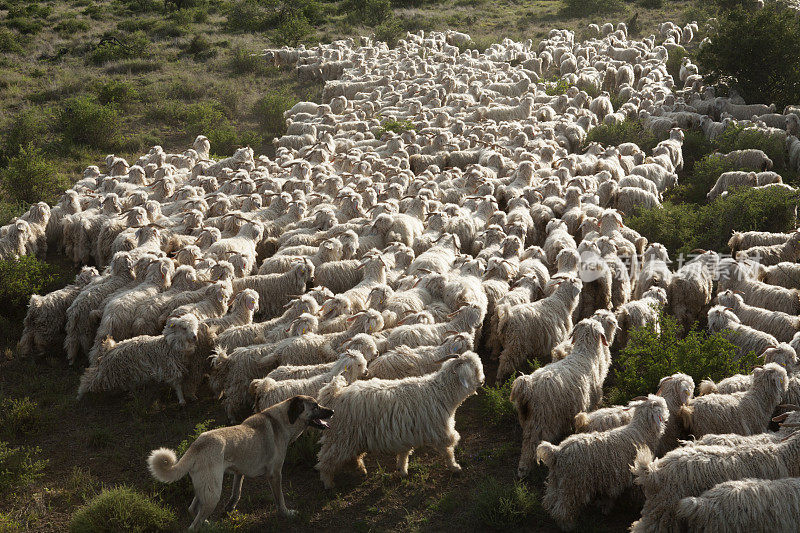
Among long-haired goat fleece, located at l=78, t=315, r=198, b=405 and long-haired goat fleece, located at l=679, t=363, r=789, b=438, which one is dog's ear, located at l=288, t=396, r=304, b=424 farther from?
long-haired goat fleece, located at l=679, t=363, r=789, b=438

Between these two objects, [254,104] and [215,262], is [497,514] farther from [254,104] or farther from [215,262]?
[254,104]

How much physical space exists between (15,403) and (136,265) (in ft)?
9.13

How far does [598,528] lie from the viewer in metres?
6.13

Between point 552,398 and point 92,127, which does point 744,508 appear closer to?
point 552,398

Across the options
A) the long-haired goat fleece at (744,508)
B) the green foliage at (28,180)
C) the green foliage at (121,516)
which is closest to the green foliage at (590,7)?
the green foliage at (28,180)

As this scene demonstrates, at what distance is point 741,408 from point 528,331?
281cm

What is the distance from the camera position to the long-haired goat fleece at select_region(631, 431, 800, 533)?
18.0ft

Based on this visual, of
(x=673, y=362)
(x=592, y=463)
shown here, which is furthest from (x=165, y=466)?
(x=673, y=362)

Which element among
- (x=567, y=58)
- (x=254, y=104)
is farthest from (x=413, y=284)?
(x=567, y=58)

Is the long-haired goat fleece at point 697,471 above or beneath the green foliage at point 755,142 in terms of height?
beneath

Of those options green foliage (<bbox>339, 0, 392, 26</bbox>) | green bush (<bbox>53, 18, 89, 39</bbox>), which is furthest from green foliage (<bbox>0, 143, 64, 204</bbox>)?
green foliage (<bbox>339, 0, 392, 26</bbox>)

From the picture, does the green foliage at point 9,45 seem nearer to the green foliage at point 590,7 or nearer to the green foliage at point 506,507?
the green foliage at point 590,7

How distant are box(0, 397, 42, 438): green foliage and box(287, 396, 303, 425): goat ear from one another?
400 centimetres

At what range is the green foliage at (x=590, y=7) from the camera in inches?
1478
